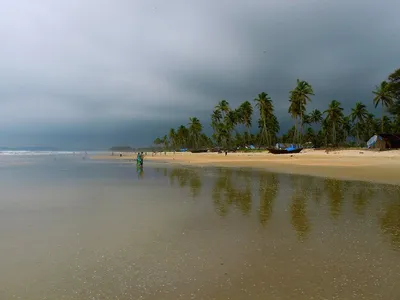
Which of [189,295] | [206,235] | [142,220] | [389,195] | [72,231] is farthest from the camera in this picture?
[389,195]

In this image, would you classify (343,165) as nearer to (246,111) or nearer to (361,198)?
(361,198)

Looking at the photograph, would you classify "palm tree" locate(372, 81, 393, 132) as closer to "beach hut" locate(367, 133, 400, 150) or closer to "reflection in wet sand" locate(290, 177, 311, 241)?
"beach hut" locate(367, 133, 400, 150)

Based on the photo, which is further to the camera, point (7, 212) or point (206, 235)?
point (7, 212)

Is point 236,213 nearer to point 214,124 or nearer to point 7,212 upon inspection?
point 7,212

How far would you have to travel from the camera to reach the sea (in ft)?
13.4

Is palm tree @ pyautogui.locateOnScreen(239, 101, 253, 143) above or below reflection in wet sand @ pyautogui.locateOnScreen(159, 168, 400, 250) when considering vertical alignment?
above

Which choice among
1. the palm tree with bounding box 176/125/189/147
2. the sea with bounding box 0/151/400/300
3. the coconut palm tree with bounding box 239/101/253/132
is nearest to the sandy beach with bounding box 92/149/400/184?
the sea with bounding box 0/151/400/300

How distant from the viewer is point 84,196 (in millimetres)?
12992

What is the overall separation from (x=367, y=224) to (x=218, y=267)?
4.98 m

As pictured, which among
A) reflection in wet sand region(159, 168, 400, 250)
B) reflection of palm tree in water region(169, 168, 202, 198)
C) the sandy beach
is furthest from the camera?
the sandy beach

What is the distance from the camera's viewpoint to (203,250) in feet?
18.8

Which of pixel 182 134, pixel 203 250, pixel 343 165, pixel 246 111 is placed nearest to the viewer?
pixel 203 250

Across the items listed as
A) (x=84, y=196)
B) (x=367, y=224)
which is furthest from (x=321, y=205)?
(x=84, y=196)

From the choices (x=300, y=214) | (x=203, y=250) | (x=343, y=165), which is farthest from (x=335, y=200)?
(x=343, y=165)
